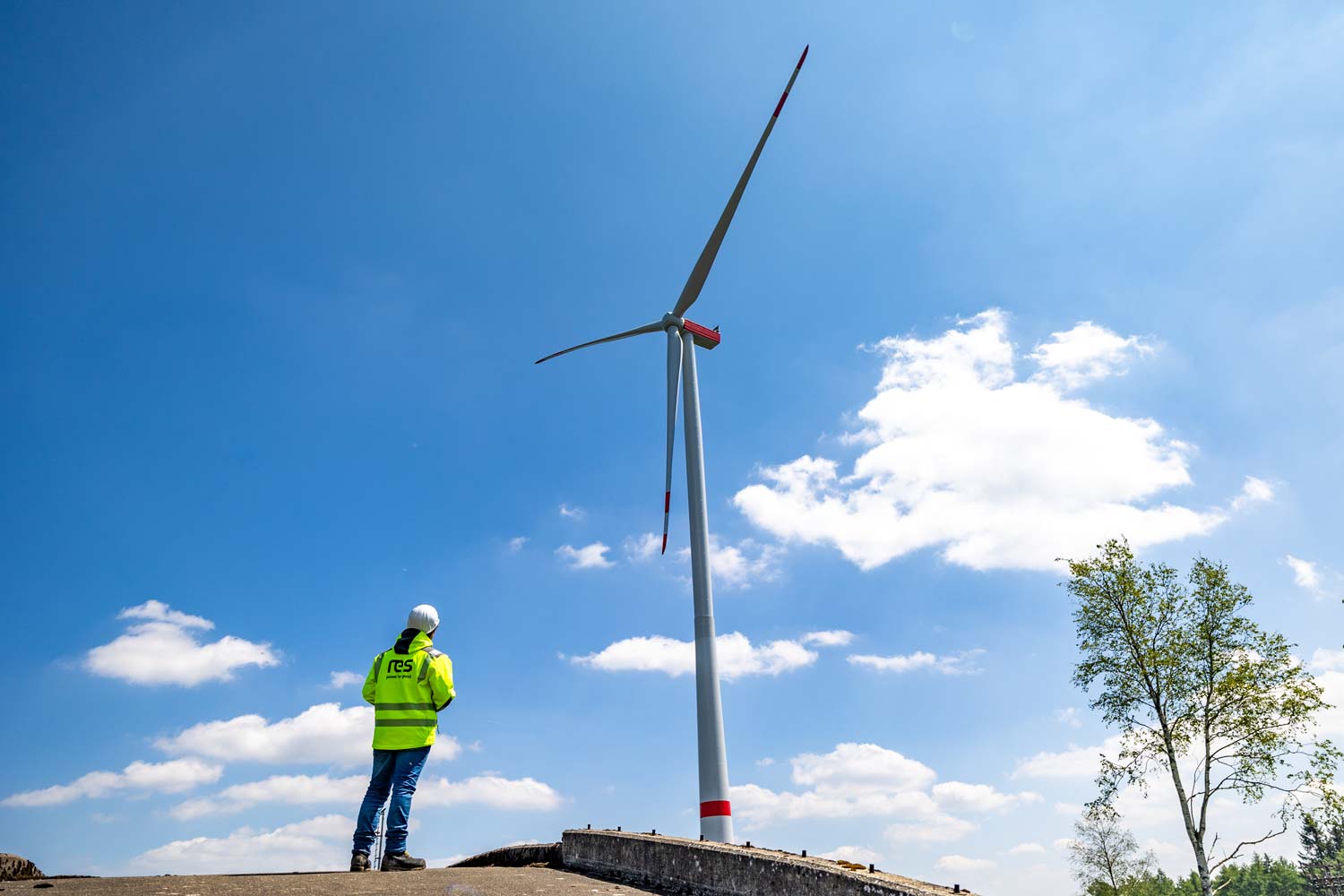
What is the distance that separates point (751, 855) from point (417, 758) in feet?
14.6

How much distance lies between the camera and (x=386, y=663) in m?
10.3

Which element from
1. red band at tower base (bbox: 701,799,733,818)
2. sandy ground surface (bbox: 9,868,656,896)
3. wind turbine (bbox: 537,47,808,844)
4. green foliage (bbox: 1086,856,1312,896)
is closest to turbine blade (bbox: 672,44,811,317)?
wind turbine (bbox: 537,47,808,844)

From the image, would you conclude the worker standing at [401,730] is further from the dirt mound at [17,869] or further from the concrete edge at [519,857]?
the dirt mound at [17,869]

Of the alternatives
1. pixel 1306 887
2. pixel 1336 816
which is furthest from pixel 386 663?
pixel 1306 887

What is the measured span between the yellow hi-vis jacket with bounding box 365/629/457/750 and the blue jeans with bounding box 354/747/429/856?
147 mm

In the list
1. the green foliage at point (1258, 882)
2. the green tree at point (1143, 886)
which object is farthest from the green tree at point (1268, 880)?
the green tree at point (1143, 886)

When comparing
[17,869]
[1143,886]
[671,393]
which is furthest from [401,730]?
[1143,886]

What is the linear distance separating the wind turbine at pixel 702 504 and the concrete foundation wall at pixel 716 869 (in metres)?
4.28

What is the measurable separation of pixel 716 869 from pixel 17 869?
615 centimetres

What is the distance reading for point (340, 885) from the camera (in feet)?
23.8

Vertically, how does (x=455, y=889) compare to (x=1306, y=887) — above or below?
above

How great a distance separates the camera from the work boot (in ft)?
31.4

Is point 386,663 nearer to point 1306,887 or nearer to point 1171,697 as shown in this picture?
point 1171,697

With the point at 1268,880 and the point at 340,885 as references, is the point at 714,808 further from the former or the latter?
the point at 1268,880
